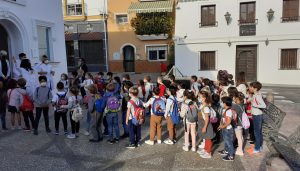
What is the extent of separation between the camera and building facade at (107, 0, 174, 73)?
823 inches

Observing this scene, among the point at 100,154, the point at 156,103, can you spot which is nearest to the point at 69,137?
the point at 100,154

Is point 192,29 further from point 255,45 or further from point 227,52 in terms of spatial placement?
point 255,45

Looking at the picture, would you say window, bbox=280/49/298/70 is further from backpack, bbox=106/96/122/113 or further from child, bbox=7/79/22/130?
child, bbox=7/79/22/130

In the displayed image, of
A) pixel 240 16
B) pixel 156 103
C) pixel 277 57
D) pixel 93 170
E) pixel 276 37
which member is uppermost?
pixel 240 16

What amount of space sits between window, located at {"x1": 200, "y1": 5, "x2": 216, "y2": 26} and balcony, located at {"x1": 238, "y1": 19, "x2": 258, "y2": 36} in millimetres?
1735

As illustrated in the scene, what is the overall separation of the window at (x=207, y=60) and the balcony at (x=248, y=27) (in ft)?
7.60

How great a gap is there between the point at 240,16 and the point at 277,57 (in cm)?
356

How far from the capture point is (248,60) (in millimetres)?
16938

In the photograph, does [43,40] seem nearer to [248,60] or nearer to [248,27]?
[248,27]

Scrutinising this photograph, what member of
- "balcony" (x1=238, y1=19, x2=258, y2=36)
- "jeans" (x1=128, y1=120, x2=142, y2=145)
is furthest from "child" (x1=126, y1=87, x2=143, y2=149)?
"balcony" (x1=238, y1=19, x2=258, y2=36)

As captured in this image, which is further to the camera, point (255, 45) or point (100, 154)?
point (255, 45)

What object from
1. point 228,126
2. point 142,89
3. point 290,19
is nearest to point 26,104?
point 142,89

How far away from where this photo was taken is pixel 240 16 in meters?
16.5

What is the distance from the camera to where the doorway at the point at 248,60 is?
16781 mm
